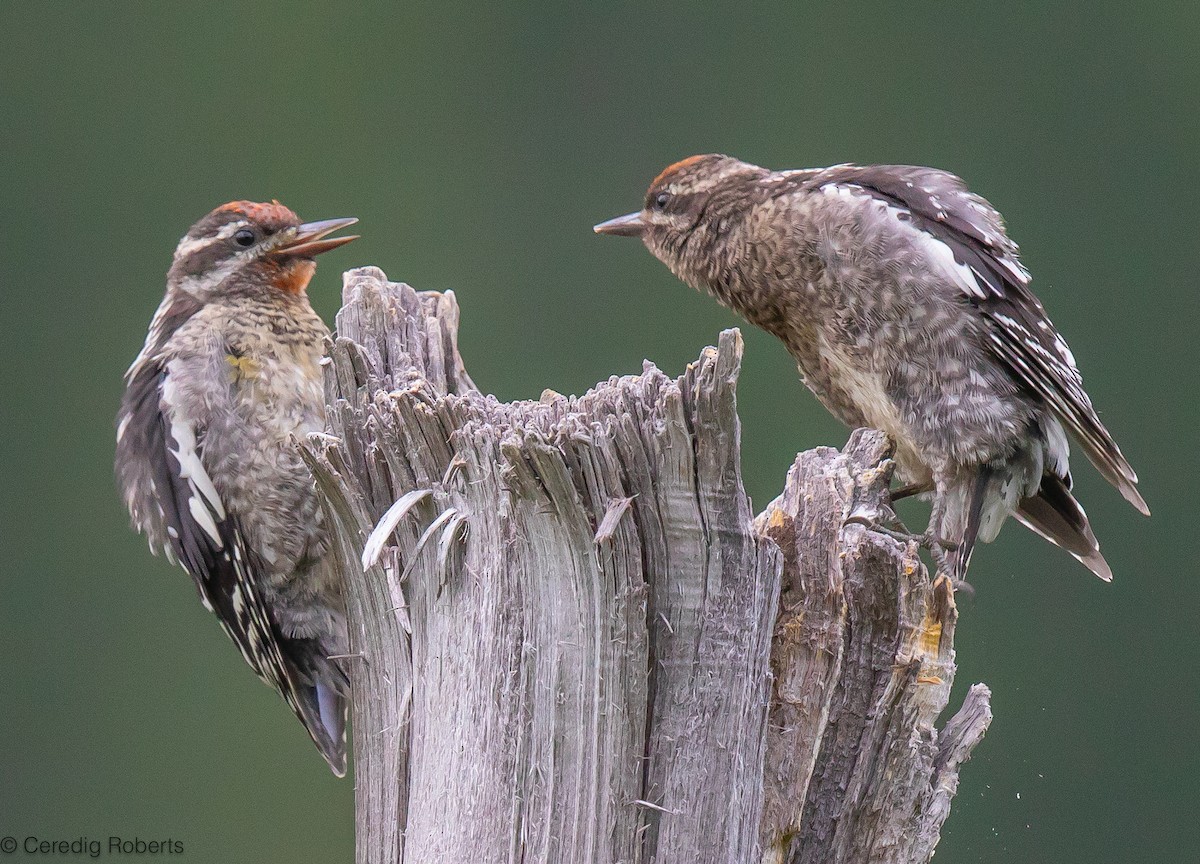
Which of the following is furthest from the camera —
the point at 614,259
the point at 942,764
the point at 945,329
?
the point at 614,259

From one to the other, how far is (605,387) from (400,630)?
707 millimetres

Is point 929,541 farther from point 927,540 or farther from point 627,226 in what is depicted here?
point 627,226

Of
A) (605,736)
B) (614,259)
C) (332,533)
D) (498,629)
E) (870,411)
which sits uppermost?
(614,259)

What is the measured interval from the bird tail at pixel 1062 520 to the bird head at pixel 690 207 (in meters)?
1.18

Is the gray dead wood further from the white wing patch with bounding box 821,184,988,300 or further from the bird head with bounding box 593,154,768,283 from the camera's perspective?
the bird head with bounding box 593,154,768,283

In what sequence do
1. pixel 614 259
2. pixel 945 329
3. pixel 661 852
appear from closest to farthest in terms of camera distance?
1. pixel 661 852
2. pixel 945 329
3. pixel 614 259

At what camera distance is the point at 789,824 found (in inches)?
93.4

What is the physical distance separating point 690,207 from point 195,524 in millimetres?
1700

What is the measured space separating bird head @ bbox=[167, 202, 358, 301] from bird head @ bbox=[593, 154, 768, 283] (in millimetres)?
916

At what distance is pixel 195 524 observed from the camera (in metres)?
3.63

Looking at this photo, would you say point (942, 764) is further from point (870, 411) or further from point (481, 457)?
point (870, 411)

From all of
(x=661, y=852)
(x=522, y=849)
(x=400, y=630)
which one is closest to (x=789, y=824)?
(x=661, y=852)

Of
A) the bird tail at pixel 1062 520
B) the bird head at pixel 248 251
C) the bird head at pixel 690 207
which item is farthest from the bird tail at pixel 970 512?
the bird head at pixel 248 251

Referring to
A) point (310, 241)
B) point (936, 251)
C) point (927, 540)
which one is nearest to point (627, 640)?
point (927, 540)
